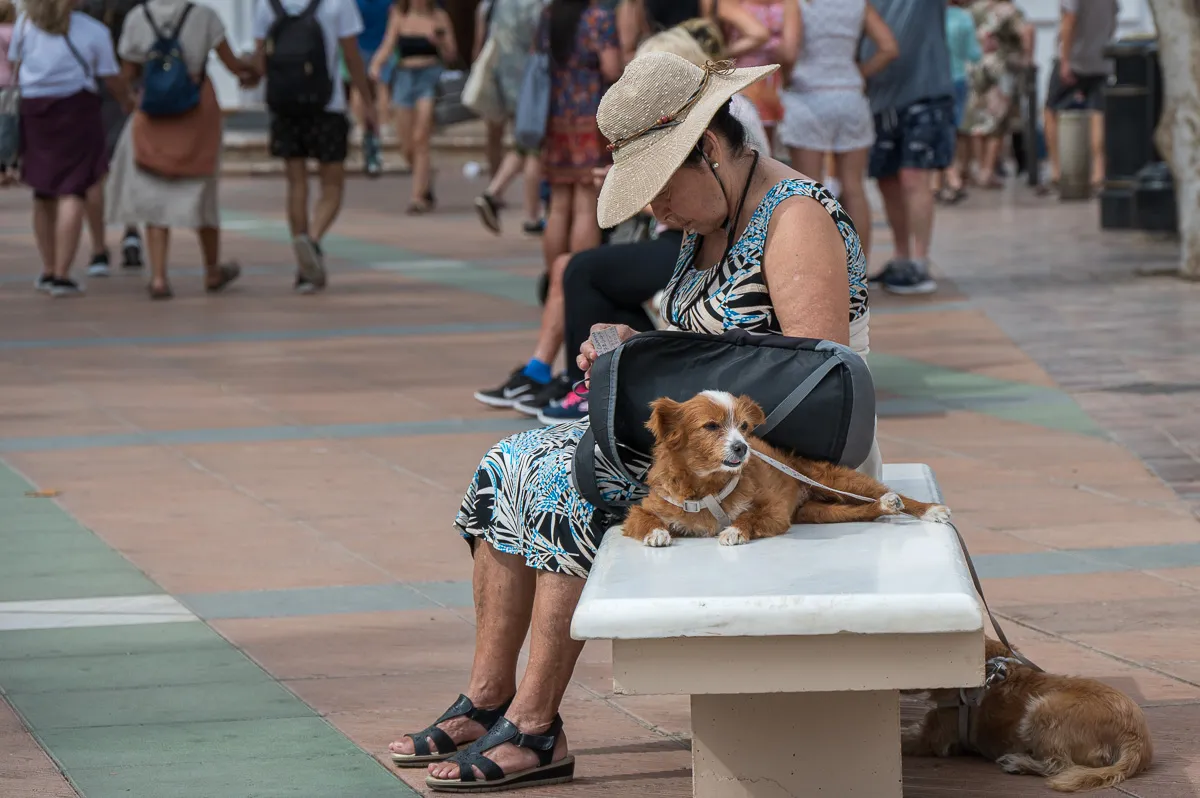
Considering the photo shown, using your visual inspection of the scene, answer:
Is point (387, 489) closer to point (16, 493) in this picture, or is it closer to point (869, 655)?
point (16, 493)

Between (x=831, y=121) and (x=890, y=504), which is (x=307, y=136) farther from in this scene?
(x=890, y=504)

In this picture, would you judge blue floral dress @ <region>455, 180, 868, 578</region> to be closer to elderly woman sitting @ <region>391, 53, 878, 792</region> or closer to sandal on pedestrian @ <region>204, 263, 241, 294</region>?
elderly woman sitting @ <region>391, 53, 878, 792</region>

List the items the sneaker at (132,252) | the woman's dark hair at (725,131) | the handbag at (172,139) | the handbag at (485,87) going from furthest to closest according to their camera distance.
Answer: the handbag at (485,87) < the sneaker at (132,252) < the handbag at (172,139) < the woman's dark hair at (725,131)

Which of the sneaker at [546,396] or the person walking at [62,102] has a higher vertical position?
the person walking at [62,102]

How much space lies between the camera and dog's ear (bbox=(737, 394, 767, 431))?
3.58 m

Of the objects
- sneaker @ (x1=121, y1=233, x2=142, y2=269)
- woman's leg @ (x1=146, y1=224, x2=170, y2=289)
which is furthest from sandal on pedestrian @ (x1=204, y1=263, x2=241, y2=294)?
sneaker @ (x1=121, y1=233, x2=142, y2=269)

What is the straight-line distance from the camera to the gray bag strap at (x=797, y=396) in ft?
12.0

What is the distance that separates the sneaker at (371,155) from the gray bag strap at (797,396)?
2026 centimetres

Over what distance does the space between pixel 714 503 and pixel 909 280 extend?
29.5 ft

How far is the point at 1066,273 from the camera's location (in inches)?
534

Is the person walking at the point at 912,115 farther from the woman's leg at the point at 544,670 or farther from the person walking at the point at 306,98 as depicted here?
the woman's leg at the point at 544,670

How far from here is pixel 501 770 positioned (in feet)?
13.2

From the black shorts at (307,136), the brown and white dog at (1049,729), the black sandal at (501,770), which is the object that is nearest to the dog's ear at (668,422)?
the black sandal at (501,770)

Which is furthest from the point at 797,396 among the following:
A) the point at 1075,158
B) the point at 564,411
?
the point at 1075,158
